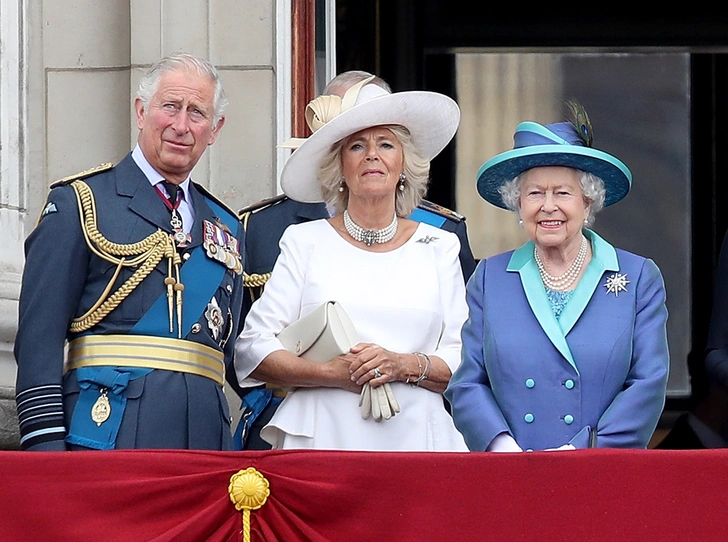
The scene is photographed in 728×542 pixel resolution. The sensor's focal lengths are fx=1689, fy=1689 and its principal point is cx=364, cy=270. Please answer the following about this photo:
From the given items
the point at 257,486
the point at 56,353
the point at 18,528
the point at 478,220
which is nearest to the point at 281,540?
the point at 257,486

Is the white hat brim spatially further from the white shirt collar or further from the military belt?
the military belt

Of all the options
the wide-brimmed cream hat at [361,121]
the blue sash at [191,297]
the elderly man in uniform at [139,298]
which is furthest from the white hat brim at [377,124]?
the blue sash at [191,297]

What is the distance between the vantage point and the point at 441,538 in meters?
3.43

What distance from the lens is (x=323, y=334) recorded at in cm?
430

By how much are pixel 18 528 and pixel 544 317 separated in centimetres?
130

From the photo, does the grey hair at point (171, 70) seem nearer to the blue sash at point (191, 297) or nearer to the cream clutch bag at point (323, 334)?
the blue sash at point (191, 297)

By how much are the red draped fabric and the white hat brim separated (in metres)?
1.29

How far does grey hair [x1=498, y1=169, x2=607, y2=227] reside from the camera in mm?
4043

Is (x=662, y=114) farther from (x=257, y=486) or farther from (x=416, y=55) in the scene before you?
(x=257, y=486)

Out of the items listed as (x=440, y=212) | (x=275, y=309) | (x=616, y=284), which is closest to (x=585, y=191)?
(x=616, y=284)

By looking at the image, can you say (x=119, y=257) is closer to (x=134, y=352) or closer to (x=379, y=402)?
(x=134, y=352)

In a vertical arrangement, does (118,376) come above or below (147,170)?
below

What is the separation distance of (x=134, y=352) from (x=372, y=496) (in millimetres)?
925

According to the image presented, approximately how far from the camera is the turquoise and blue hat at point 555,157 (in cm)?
398
